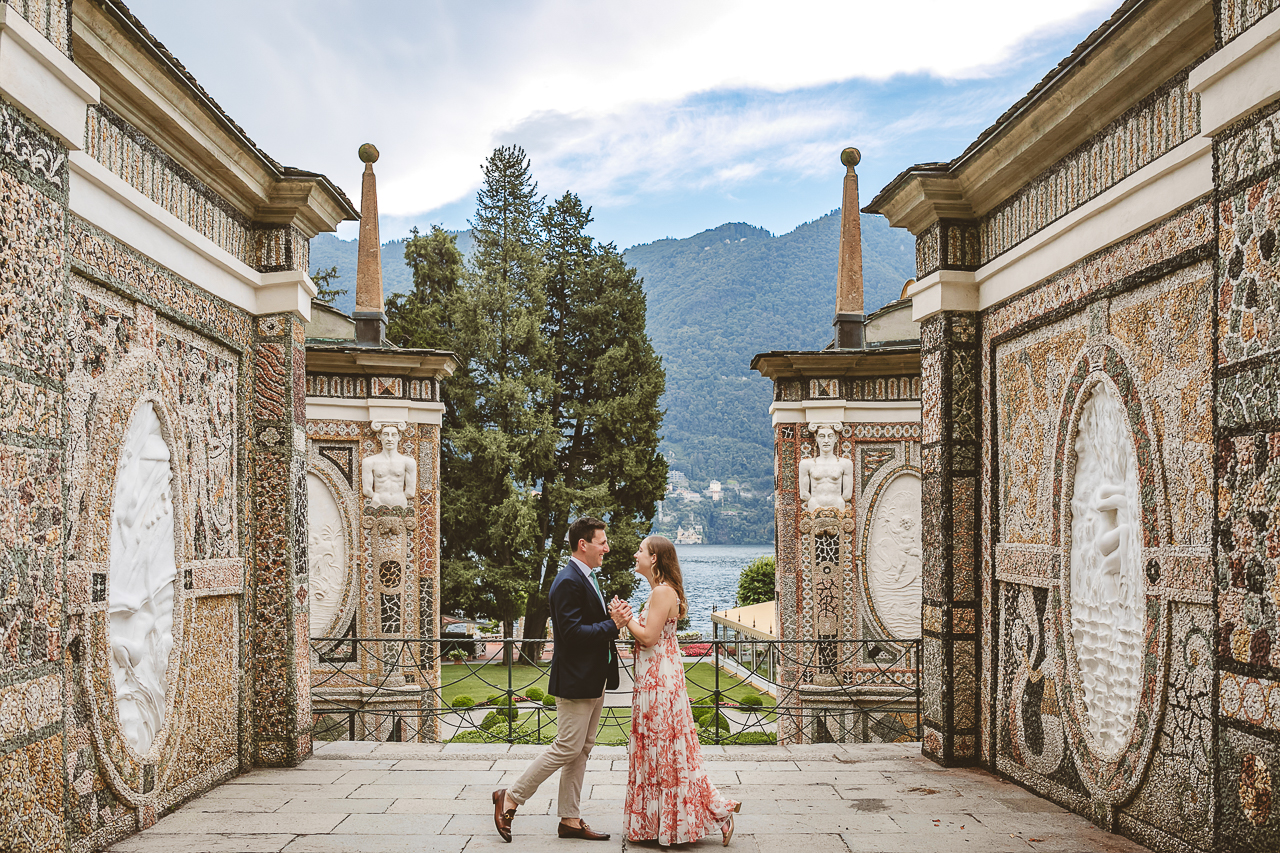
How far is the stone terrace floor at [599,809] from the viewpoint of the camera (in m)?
4.77

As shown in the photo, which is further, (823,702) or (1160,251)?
(823,702)

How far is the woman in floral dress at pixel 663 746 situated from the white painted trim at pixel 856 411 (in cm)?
676

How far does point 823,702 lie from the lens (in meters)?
10.9

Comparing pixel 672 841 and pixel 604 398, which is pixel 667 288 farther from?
pixel 672 841

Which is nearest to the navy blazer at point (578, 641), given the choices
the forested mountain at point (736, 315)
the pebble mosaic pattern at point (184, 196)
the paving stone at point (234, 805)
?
the paving stone at point (234, 805)

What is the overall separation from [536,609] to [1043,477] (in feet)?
60.0

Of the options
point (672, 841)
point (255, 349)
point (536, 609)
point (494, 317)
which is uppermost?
point (494, 317)

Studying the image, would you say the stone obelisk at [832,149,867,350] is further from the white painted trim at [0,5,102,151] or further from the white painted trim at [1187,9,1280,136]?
the white painted trim at [0,5,102,151]

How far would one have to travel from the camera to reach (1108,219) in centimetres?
508

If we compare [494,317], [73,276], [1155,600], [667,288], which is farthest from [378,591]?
[667,288]

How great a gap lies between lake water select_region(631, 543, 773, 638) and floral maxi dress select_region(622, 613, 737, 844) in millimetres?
32993

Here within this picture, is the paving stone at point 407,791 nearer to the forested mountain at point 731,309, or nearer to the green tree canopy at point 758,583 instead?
the green tree canopy at point 758,583

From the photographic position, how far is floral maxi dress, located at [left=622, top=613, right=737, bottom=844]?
183 inches

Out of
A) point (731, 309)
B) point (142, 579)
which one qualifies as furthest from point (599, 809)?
point (731, 309)
